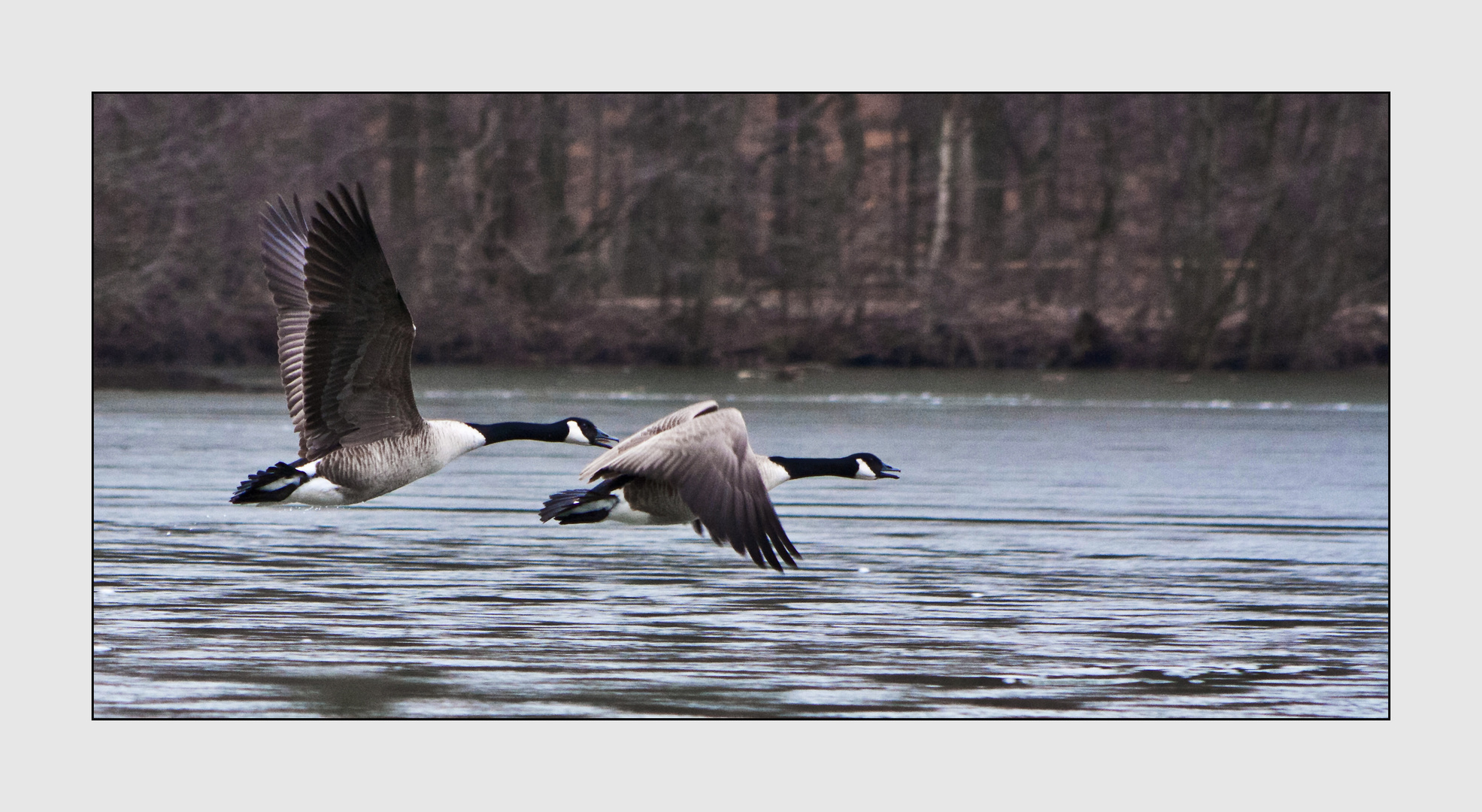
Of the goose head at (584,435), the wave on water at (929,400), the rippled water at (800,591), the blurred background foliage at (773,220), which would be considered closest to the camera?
the rippled water at (800,591)

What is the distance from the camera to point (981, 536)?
452 inches

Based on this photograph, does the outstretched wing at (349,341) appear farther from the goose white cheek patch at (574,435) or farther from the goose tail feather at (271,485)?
the goose white cheek patch at (574,435)

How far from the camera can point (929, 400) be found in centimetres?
2233

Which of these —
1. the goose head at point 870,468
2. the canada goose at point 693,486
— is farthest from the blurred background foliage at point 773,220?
the canada goose at point 693,486

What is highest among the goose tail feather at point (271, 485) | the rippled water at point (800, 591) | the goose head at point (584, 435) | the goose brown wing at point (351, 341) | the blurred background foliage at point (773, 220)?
the blurred background foliage at point (773, 220)

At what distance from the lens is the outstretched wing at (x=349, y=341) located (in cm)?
806

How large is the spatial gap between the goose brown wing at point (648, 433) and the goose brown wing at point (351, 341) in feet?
3.32

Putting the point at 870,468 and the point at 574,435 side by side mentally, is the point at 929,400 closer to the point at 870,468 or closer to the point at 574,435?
the point at 870,468

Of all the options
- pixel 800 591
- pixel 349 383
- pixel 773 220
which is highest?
pixel 773 220

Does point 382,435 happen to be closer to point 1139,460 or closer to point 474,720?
point 474,720

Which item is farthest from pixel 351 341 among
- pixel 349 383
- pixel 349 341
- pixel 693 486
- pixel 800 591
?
pixel 800 591

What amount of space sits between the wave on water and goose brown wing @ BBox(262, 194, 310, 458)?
1196 centimetres

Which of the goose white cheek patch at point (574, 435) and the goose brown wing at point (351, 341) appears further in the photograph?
the goose white cheek patch at point (574, 435)

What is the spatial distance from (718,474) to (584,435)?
1933mm
